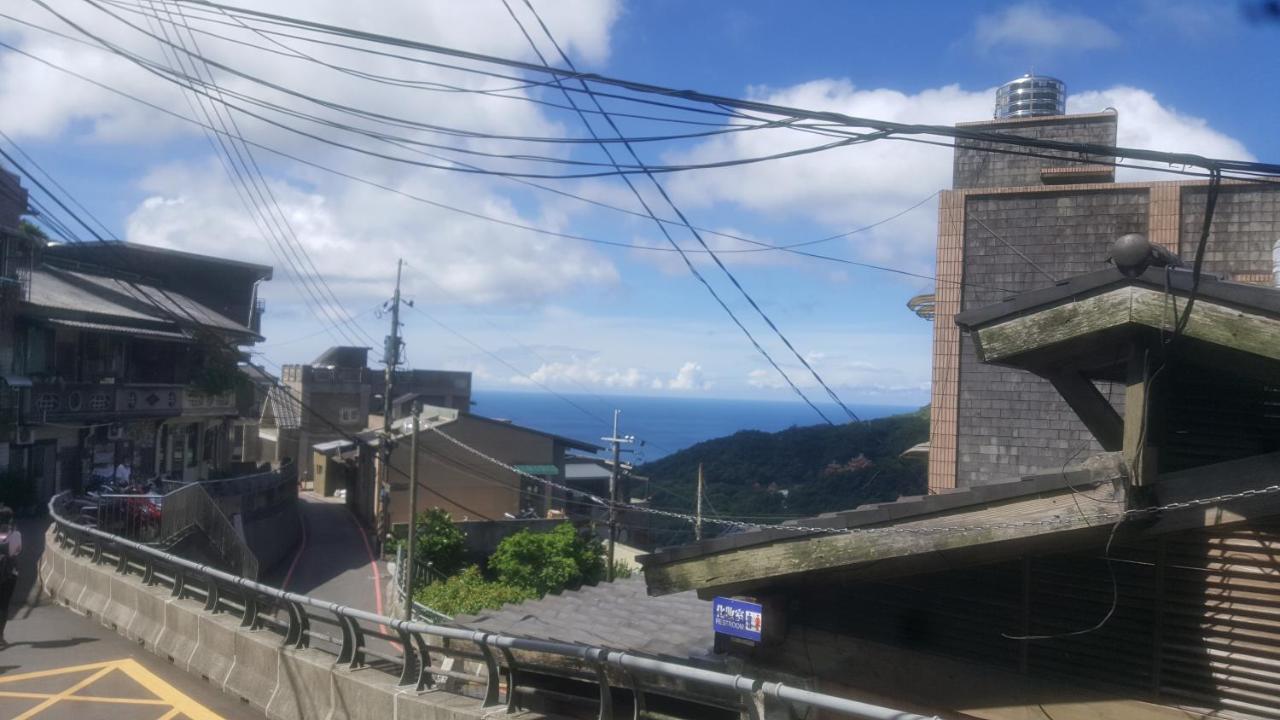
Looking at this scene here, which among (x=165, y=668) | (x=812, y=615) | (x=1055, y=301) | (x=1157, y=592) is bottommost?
(x=165, y=668)

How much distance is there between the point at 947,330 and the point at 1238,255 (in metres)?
3.28

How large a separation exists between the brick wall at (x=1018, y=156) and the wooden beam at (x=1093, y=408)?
7.19 metres

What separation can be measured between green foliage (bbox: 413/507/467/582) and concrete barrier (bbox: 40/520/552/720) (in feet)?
60.3

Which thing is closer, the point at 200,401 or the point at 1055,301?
the point at 1055,301

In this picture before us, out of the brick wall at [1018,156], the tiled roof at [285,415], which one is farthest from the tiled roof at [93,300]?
the tiled roof at [285,415]

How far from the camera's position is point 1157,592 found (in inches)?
234

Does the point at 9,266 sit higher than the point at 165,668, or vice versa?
the point at 9,266

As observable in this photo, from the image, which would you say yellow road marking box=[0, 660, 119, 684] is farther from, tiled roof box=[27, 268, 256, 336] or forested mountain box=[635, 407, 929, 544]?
tiled roof box=[27, 268, 256, 336]

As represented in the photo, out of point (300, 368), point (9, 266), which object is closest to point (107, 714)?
point (9, 266)

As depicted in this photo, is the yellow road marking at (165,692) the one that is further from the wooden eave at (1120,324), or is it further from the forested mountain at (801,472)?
the forested mountain at (801,472)

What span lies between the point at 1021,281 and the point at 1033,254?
1.21 feet

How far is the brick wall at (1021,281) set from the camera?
11.5m

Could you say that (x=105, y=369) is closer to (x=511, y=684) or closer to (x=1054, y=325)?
(x=511, y=684)

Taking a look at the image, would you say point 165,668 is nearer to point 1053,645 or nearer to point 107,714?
point 107,714
